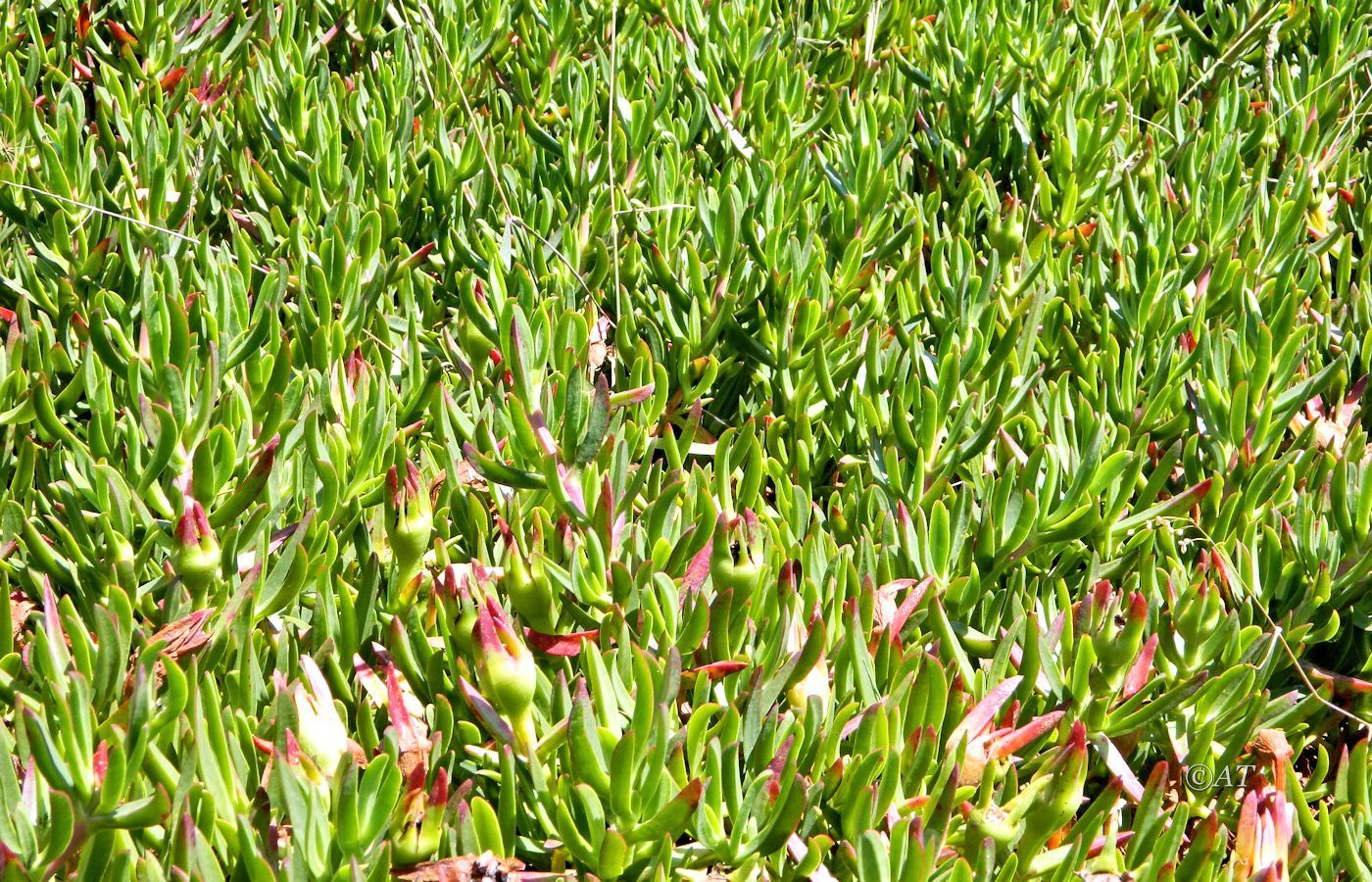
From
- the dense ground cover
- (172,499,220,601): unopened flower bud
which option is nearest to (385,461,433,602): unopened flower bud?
the dense ground cover

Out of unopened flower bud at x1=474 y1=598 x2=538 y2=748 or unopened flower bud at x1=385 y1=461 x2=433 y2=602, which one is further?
unopened flower bud at x1=385 y1=461 x2=433 y2=602

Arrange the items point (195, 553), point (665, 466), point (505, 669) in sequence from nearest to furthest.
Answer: point (505, 669) → point (195, 553) → point (665, 466)

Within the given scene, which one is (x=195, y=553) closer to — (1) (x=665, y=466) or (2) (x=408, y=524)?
(2) (x=408, y=524)

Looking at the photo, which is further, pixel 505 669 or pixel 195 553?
pixel 195 553

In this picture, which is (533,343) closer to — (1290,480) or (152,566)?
(152,566)

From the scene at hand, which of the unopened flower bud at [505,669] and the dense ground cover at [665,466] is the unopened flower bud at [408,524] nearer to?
the dense ground cover at [665,466]

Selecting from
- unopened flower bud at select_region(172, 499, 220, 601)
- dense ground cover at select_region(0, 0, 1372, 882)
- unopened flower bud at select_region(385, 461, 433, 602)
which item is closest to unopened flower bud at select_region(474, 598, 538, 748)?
dense ground cover at select_region(0, 0, 1372, 882)

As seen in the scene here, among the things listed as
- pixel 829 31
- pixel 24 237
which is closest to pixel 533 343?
pixel 24 237

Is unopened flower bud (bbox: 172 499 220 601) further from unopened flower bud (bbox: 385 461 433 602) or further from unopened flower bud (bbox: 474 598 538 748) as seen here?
unopened flower bud (bbox: 474 598 538 748)

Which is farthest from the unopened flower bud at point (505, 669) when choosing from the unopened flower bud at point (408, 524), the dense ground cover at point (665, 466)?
the unopened flower bud at point (408, 524)

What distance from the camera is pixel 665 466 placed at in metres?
1.87

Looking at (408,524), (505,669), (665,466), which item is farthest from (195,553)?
(665,466)

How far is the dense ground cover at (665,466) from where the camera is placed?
3.88 ft

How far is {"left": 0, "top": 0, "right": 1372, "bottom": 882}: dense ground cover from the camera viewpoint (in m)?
1.18
